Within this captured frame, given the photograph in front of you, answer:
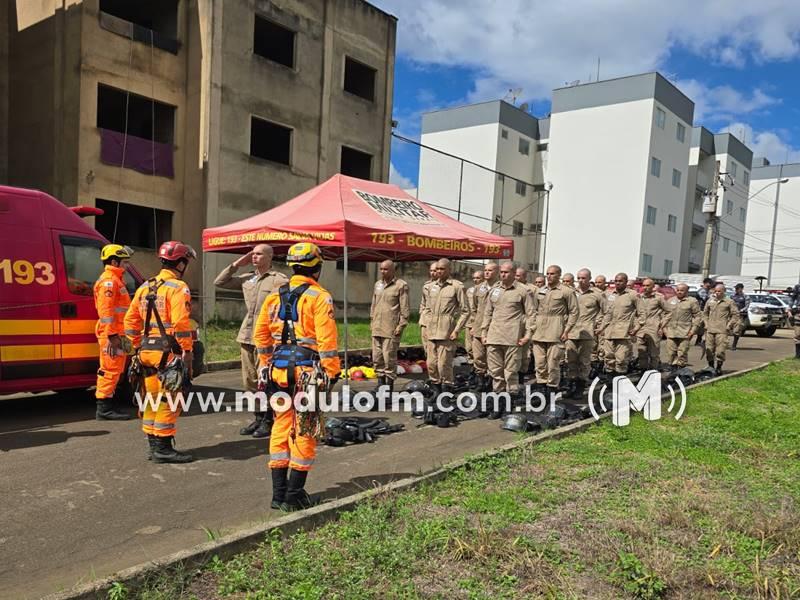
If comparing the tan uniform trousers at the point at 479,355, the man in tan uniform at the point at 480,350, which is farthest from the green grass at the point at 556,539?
the tan uniform trousers at the point at 479,355

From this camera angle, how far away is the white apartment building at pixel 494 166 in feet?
92.8

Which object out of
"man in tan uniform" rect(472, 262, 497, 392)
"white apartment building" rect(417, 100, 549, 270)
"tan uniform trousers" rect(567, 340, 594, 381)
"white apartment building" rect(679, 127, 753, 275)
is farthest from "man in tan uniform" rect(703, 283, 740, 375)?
"white apartment building" rect(679, 127, 753, 275)

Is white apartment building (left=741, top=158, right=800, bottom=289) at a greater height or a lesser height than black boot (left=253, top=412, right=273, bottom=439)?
greater

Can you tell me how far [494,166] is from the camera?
131ft

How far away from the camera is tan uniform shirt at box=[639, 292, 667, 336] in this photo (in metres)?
11.1

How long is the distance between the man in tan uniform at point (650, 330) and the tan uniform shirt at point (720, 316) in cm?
113

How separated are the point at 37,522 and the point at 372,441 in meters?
3.11

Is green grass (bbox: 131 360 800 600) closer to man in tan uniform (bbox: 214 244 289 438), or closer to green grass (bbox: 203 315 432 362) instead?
man in tan uniform (bbox: 214 244 289 438)

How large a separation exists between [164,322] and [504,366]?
455 centimetres

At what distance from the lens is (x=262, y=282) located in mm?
6434

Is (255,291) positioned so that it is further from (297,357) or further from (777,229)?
(777,229)

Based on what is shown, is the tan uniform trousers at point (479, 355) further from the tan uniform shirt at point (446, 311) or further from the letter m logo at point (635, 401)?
the letter m logo at point (635, 401)

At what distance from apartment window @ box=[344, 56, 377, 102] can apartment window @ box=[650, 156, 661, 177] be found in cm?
2154

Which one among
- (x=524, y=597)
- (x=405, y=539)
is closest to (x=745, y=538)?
(x=524, y=597)
